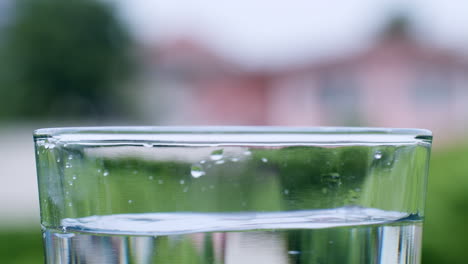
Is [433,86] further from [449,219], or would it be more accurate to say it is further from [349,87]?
[449,219]

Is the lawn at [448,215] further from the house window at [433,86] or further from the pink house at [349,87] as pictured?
the house window at [433,86]

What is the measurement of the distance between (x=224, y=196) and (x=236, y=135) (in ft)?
0.11

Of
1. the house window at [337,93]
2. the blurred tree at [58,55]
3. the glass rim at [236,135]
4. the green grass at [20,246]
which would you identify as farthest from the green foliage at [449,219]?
the blurred tree at [58,55]

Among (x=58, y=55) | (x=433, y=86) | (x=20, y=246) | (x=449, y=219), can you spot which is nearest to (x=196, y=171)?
(x=449, y=219)

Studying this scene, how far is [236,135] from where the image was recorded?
0.32 meters

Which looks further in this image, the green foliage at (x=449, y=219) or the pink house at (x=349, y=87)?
the pink house at (x=349, y=87)

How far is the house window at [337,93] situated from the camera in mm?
12562

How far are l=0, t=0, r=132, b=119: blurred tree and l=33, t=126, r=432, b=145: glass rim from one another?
13.7 metres

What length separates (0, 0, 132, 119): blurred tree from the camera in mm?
13641

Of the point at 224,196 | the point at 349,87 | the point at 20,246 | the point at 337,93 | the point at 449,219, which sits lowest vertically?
the point at 20,246

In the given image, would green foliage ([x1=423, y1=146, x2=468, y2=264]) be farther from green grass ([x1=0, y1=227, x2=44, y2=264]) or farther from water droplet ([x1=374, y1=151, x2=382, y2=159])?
green grass ([x1=0, y1=227, x2=44, y2=264])

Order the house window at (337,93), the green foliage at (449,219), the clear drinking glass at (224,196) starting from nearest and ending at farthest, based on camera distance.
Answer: the clear drinking glass at (224,196) → the green foliage at (449,219) → the house window at (337,93)

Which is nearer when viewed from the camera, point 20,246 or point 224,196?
point 224,196

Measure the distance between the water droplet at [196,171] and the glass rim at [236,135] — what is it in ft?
0.04
